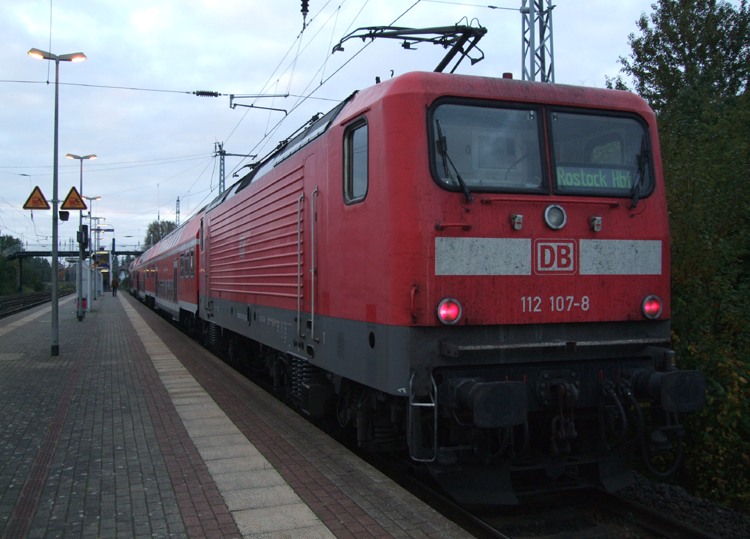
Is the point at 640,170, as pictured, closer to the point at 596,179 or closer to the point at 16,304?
the point at 596,179

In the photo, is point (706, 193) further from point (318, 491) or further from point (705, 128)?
point (318, 491)

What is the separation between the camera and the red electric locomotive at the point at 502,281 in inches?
176

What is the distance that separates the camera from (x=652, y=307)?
5047mm

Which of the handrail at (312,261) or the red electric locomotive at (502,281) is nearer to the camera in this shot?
the red electric locomotive at (502,281)

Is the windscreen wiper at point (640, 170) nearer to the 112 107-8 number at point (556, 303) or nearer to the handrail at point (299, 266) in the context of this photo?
the 112 107-8 number at point (556, 303)

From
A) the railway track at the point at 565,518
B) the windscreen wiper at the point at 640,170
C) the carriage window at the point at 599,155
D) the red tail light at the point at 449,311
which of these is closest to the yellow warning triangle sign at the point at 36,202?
the railway track at the point at 565,518

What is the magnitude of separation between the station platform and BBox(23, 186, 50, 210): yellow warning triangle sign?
5.46 m

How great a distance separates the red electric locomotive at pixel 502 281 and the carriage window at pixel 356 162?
19mm

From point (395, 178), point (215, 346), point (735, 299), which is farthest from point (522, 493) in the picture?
point (215, 346)

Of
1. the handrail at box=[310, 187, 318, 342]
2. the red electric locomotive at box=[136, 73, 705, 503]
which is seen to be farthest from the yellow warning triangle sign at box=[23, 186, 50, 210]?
the red electric locomotive at box=[136, 73, 705, 503]

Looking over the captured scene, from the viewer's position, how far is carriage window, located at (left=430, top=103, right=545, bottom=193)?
15.3 ft

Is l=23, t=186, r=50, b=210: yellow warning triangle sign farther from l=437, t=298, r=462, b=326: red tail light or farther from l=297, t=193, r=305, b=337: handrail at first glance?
l=437, t=298, r=462, b=326: red tail light

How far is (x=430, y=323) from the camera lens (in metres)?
4.44

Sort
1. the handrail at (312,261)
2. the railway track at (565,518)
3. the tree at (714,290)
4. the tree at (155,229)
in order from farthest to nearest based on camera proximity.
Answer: the tree at (155,229)
the tree at (714,290)
the handrail at (312,261)
the railway track at (565,518)
